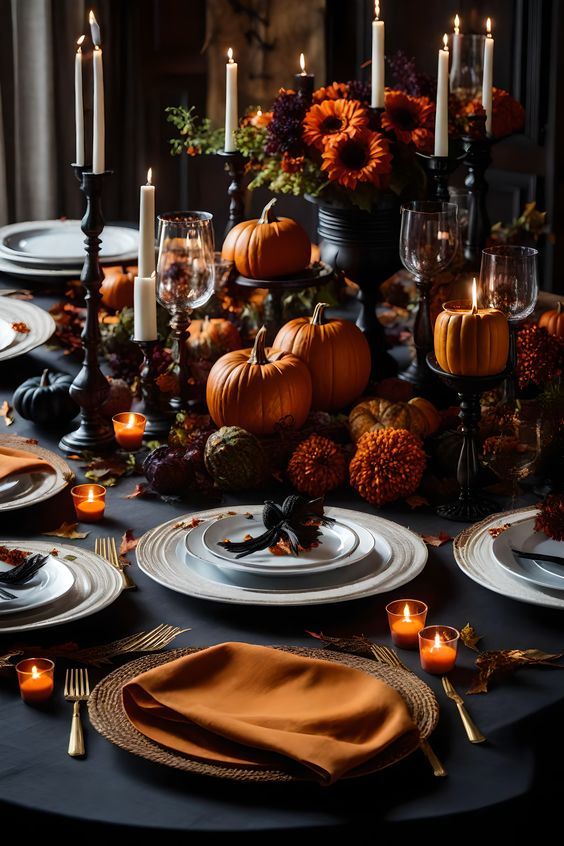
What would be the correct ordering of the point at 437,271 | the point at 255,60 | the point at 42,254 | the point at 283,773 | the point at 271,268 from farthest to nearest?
the point at 255,60
the point at 42,254
the point at 271,268
the point at 437,271
the point at 283,773

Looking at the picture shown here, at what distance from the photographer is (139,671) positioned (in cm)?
128

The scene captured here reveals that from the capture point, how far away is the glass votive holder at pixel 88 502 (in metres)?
1.73

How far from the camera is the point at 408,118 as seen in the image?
7.45 feet

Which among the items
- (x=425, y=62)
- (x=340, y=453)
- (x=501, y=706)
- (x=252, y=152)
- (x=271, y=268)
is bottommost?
(x=501, y=706)

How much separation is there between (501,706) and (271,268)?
1.28 meters

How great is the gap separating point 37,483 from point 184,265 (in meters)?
0.48

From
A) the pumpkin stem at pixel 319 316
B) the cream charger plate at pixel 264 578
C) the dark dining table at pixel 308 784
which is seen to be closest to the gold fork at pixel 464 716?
the dark dining table at pixel 308 784

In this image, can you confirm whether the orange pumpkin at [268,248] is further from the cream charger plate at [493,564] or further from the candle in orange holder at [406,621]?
the candle in orange holder at [406,621]

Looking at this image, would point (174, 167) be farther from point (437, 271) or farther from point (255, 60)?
point (437, 271)

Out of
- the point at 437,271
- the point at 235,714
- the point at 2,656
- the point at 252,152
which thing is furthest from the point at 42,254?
the point at 235,714

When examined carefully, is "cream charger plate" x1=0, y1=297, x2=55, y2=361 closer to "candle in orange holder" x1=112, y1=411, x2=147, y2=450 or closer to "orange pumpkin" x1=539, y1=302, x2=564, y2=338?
"candle in orange holder" x1=112, y1=411, x2=147, y2=450

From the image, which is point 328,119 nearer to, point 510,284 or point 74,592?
point 510,284

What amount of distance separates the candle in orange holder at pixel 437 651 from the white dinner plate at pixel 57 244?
1.61 meters

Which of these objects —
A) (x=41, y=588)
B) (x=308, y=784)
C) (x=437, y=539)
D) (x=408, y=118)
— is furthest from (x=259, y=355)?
(x=308, y=784)
